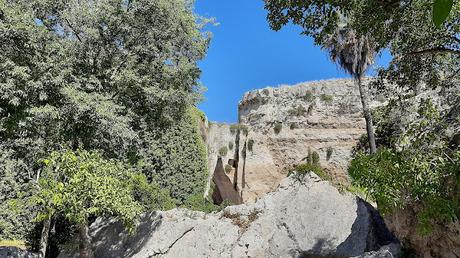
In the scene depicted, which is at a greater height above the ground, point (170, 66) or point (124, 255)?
point (170, 66)

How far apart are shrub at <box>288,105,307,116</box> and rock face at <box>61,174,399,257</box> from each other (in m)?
15.5

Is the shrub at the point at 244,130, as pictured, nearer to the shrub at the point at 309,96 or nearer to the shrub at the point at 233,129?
the shrub at the point at 233,129

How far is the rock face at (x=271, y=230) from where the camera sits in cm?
1483

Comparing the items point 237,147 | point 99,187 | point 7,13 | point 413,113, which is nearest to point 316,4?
point 413,113

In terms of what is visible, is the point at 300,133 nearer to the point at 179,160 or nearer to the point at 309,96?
the point at 309,96

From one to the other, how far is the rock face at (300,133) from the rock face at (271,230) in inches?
526

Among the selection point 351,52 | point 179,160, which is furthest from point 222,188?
point 351,52

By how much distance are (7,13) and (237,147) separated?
21.0 meters

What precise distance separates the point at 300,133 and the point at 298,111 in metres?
1.70

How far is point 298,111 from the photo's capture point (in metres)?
32.3

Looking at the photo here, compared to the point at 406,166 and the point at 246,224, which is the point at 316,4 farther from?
the point at 246,224

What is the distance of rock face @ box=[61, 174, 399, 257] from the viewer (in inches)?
584

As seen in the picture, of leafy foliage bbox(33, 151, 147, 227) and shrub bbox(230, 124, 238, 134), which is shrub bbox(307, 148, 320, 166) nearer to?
shrub bbox(230, 124, 238, 134)

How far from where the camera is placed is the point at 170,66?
1612 cm
